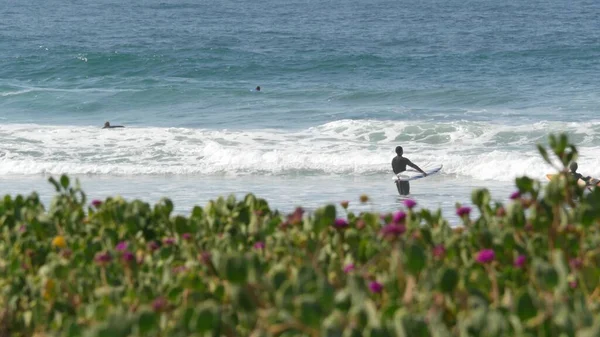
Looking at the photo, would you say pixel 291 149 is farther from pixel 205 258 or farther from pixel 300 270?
pixel 300 270

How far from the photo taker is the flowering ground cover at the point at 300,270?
249cm

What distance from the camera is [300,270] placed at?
2.68 metres

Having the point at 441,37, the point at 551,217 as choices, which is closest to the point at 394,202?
the point at 551,217

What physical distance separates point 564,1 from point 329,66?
1188 inches

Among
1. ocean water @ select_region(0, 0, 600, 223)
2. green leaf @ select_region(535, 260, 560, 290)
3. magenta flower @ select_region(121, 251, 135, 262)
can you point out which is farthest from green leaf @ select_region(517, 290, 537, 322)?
ocean water @ select_region(0, 0, 600, 223)

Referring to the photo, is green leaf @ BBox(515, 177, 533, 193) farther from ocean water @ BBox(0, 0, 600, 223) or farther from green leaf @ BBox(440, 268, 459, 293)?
green leaf @ BBox(440, 268, 459, 293)

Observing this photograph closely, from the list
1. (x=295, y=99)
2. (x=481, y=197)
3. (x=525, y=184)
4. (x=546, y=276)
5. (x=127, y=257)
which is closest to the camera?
(x=546, y=276)

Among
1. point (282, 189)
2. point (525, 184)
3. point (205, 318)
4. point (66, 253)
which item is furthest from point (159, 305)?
point (282, 189)

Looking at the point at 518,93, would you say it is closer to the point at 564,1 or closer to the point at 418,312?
the point at 418,312

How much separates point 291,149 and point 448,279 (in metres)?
19.7

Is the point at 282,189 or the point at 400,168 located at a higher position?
the point at 400,168

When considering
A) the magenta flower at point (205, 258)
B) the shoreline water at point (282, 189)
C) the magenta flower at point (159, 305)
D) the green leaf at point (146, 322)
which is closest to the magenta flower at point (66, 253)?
the magenta flower at point (205, 258)

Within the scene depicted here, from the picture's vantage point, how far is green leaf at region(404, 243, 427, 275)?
9.03 feet

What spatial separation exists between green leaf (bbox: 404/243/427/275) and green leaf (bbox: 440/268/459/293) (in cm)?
10
